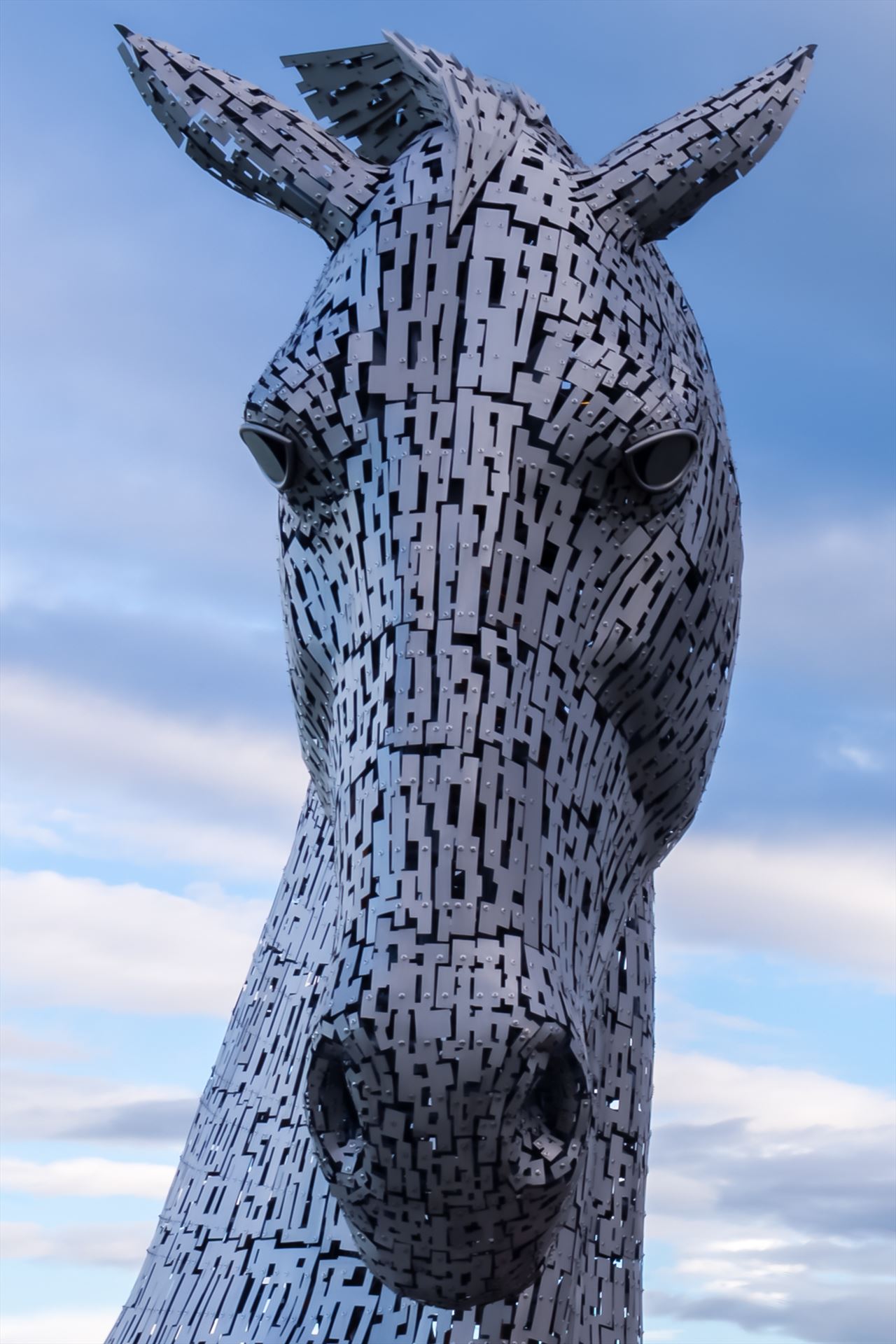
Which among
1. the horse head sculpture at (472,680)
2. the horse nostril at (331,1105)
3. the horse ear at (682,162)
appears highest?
the horse ear at (682,162)

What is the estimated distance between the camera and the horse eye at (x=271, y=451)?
294 centimetres

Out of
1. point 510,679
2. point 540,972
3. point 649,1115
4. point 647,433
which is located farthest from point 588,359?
point 649,1115

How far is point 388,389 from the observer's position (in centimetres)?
284

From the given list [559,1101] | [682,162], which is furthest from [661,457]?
[559,1101]

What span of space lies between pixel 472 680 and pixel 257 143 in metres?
1.42

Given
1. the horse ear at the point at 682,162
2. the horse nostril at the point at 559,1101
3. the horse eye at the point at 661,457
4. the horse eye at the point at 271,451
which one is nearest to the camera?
the horse nostril at the point at 559,1101

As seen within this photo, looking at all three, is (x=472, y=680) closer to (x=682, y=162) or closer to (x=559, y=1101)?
(x=559, y=1101)

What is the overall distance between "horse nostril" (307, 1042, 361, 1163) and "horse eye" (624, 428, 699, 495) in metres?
1.11

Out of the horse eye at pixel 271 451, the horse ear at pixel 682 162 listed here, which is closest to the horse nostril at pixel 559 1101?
the horse eye at pixel 271 451

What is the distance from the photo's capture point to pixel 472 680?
8.52ft

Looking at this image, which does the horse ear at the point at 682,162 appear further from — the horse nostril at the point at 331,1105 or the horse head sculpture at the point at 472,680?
the horse nostril at the point at 331,1105

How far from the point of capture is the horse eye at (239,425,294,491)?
2938 mm

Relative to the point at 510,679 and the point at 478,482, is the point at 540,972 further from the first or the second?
the point at 478,482

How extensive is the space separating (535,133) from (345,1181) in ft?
6.76
